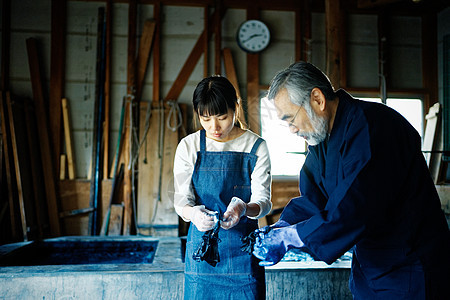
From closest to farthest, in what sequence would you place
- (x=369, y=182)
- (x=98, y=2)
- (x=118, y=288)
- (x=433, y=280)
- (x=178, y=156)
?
(x=369, y=182)
(x=433, y=280)
(x=178, y=156)
(x=118, y=288)
(x=98, y=2)

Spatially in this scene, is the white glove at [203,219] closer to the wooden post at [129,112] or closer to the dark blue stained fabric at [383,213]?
the dark blue stained fabric at [383,213]

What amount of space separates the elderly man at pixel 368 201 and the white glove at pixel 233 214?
0.36 feet

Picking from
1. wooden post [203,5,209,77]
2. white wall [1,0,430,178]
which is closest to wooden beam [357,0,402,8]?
white wall [1,0,430,178]

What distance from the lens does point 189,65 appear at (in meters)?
5.04

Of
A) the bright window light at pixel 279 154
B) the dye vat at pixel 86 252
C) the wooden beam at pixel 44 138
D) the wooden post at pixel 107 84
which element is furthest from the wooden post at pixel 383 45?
the wooden beam at pixel 44 138

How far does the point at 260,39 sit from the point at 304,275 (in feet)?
11.7

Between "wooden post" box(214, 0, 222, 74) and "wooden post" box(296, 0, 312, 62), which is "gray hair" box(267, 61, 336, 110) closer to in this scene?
"wooden post" box(214, 0, 222, 74)

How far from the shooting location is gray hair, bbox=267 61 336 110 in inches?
52.1

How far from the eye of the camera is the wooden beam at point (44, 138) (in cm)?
466

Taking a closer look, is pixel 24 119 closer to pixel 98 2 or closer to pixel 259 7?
pixel 98 2

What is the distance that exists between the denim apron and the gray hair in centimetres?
41

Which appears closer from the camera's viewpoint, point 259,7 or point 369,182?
point 369,182

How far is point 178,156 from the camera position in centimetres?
171

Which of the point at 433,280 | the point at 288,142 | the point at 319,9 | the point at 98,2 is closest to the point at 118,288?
the point at 433,280
